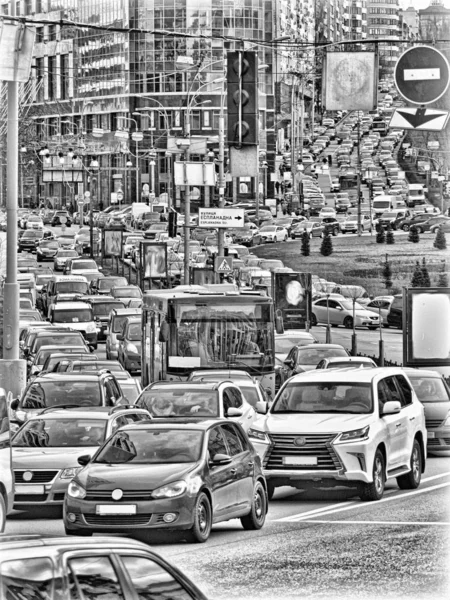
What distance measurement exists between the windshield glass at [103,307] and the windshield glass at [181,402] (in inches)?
1361

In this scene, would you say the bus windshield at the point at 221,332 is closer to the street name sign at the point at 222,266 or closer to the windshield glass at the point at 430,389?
the windshield glass at the point at 430,389

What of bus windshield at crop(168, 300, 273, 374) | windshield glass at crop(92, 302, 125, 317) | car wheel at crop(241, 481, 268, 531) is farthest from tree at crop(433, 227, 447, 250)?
car wheel at crop(241, 481, 268, 531)

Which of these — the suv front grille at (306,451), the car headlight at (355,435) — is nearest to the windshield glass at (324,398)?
the car headlight at (355,435)

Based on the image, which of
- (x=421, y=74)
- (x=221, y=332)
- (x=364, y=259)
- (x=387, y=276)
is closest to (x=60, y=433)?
(x=421, y=74)

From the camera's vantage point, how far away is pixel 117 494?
15.8m

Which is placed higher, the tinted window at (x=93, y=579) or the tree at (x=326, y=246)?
the tinted window at (x=93, y=579)

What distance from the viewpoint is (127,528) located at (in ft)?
51.6

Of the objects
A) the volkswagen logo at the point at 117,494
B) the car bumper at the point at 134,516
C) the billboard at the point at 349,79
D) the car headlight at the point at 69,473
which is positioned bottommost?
the car headlight at the point at 69,473

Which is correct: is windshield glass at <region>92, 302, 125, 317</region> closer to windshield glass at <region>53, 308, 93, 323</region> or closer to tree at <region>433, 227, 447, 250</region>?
windshield glass at <region>53, 308, 93, 323</region>

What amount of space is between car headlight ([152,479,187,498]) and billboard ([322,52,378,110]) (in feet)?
16.1

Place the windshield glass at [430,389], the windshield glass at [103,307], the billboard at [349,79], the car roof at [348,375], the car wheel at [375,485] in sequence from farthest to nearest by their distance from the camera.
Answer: the windshield glass at [103,307] < the windshield glass at [430,389] < the car roof at [348,375] < the car wheel at [375,485] < the billboard at [349,79]

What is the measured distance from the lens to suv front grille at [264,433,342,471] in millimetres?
19609

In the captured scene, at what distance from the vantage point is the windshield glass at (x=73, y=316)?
2087 inches

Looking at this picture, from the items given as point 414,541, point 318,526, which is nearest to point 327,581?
point 414,541
